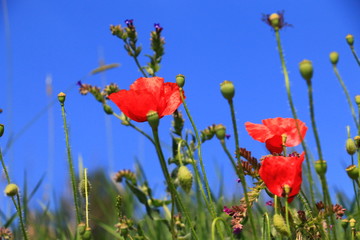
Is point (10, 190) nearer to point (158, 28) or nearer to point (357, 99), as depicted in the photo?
point (357, 99)

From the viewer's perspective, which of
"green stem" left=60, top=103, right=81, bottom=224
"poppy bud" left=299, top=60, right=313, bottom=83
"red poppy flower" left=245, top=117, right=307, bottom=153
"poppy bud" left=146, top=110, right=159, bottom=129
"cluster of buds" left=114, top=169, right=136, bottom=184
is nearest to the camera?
"poppy bud" left=299, top=60, right=313, bottom=83

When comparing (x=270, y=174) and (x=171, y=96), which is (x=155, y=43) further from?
(x=270, y=174)

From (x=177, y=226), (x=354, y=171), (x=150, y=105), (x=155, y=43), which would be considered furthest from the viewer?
(x=155, y=43)

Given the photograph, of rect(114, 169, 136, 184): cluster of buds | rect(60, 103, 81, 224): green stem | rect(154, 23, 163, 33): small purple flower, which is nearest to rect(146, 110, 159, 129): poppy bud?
rect(60, 103, 81, 224): green stem

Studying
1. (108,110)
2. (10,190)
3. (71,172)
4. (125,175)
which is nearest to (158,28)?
(108,110)

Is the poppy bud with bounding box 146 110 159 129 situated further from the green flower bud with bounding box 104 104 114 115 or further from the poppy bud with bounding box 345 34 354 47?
the green flower bud with bounding box 104 104 114 115

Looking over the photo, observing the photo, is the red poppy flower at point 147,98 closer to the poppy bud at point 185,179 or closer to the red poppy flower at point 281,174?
the poppy bud at point 185,179

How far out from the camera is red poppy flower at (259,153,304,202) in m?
1.21

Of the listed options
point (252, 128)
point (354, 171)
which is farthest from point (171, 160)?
point (354, 171)

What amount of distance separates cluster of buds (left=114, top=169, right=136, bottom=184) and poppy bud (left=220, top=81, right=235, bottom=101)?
4.93 feet

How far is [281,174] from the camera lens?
1.21 m

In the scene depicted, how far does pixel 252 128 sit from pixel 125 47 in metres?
1.15

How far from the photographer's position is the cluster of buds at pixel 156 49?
252 cm

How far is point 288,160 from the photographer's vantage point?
1233 mm
